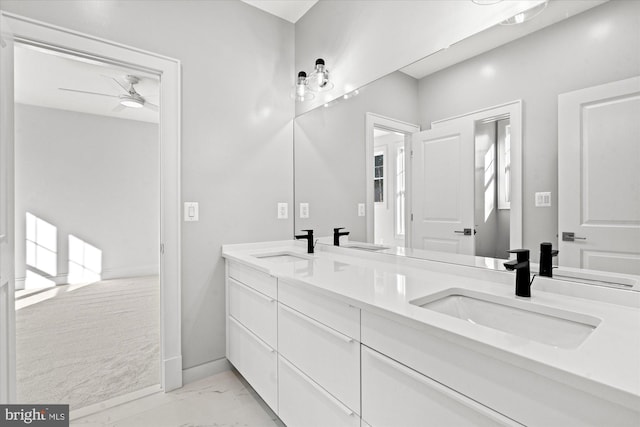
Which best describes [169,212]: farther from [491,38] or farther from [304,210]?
[491,38]

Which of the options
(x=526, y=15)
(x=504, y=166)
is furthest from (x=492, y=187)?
(x=526, y=15)

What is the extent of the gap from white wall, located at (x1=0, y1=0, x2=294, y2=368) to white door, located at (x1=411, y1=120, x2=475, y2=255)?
1.19m

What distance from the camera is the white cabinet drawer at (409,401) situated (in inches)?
29.5

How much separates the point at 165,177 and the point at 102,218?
12.7 feet

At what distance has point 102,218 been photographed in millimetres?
4910

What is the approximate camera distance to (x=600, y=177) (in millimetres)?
1027

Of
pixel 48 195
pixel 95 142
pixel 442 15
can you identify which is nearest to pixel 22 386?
pixel 442 15

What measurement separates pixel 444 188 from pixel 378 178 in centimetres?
41

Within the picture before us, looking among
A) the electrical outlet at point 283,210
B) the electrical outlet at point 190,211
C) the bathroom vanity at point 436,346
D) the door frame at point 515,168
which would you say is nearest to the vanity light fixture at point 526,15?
the door frame at point 515,168

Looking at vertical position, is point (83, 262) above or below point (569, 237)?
below

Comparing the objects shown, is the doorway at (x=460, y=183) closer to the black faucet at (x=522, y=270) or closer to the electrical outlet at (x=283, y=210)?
the black faucet at (x=522, y=270)

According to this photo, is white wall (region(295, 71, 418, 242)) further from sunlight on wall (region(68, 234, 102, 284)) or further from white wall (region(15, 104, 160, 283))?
sunlight on wall (region(68, 234, 102, 284))

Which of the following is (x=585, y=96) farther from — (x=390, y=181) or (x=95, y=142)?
(x=95, y=142)

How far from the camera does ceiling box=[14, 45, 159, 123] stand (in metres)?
3.07
